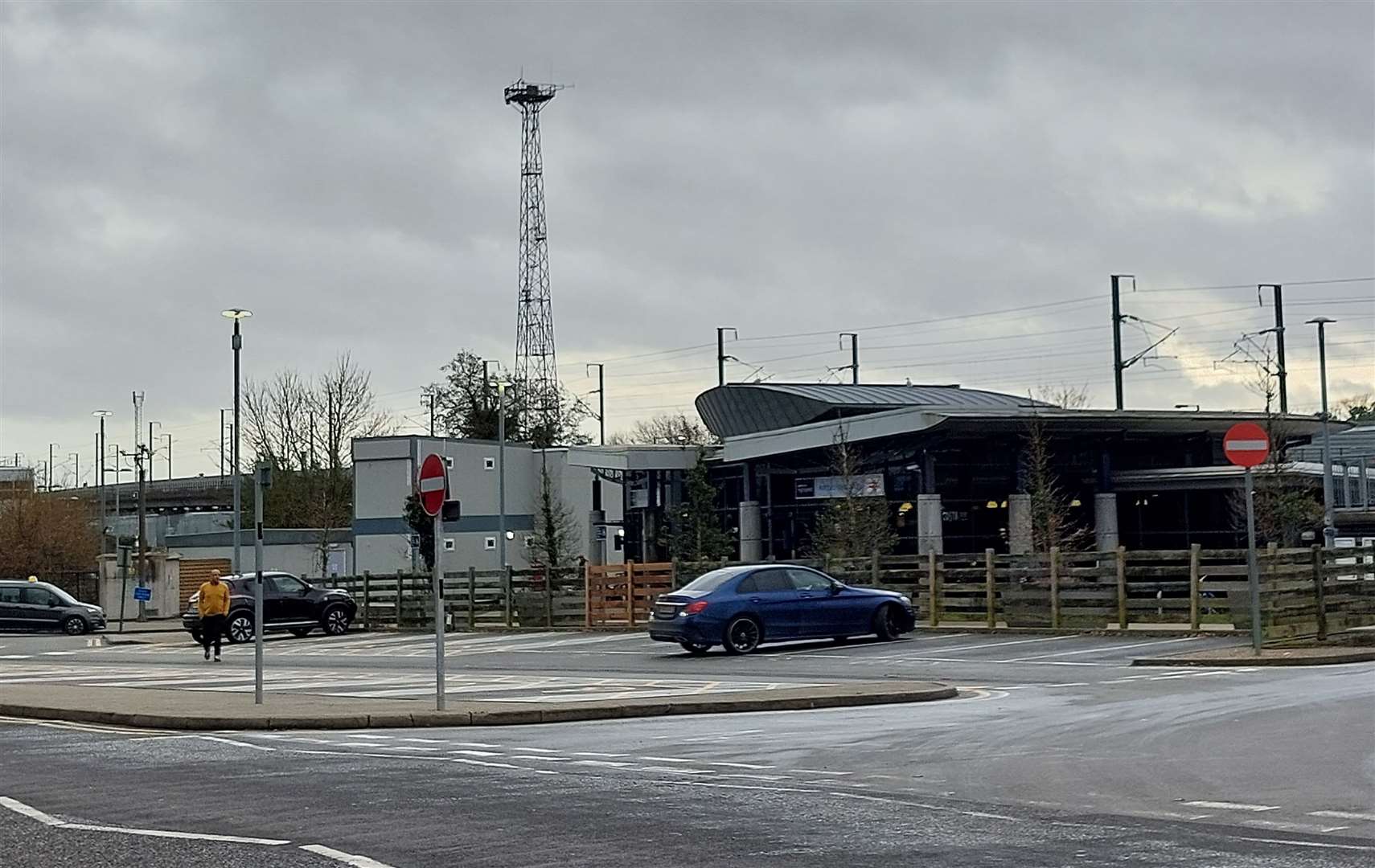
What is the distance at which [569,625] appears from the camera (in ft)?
137

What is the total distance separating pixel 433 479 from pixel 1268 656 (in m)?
11.7

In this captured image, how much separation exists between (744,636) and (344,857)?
2082 cm

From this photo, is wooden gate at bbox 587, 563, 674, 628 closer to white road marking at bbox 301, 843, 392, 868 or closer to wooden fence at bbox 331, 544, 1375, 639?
wooden fence at bbox 331, 544, 1375, 639

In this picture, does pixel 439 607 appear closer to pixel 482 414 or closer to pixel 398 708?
pixel 398 708

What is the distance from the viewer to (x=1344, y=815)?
9.91 metres

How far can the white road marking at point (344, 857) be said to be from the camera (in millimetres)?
8266

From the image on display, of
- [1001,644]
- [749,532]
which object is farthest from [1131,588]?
[749,532]

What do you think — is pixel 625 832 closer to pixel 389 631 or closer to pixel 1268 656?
pixel 1268 656

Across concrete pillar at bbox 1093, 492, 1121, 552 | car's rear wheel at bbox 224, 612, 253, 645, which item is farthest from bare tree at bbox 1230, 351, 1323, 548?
car's rear wheel at bbox 224, 612, 253, 645

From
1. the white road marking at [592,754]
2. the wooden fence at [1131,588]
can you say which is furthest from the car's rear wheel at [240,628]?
the white road marking at [592,754]

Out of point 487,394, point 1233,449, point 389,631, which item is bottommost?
point 389,631

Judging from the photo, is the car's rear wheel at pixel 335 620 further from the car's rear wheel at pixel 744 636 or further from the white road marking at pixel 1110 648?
the white road marking at pixel 1110 648

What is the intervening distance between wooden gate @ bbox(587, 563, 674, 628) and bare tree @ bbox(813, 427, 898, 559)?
9681 mm

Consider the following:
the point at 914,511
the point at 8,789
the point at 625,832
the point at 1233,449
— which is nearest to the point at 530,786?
the point at 625,832
